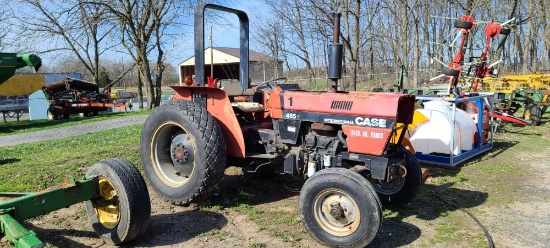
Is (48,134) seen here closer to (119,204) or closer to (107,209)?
(107,209)

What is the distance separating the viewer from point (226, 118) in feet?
15.9

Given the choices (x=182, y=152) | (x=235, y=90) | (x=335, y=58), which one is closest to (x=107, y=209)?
(x=182, y=152)

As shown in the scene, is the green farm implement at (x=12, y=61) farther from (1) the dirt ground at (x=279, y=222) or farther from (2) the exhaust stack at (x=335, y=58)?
(2) the exhaust stack at (x=335, y=58)

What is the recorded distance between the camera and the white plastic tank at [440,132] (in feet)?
23.9

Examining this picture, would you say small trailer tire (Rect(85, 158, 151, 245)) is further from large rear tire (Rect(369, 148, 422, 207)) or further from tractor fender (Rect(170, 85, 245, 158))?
large rear tire (Rect(369, 148, 422, 207))

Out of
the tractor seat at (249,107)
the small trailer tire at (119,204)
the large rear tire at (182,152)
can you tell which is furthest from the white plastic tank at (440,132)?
the small trailer tire at (119,204)

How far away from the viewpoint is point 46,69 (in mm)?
63719

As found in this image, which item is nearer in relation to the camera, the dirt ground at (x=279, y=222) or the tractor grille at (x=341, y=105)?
the dirt ground at (x=279, y=222)

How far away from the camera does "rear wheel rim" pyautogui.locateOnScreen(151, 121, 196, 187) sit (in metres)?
4.88

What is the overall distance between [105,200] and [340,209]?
2089 mm

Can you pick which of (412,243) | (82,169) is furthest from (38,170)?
(412,243)

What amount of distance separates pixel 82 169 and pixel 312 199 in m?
4.01

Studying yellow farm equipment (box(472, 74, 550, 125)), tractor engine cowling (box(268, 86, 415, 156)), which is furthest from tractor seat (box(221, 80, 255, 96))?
yellow farm equipment (box(472, 74, 550, 125))

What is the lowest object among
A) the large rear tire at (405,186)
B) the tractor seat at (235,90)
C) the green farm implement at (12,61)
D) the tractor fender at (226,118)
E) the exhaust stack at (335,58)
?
the large rear tire at (405,186)
